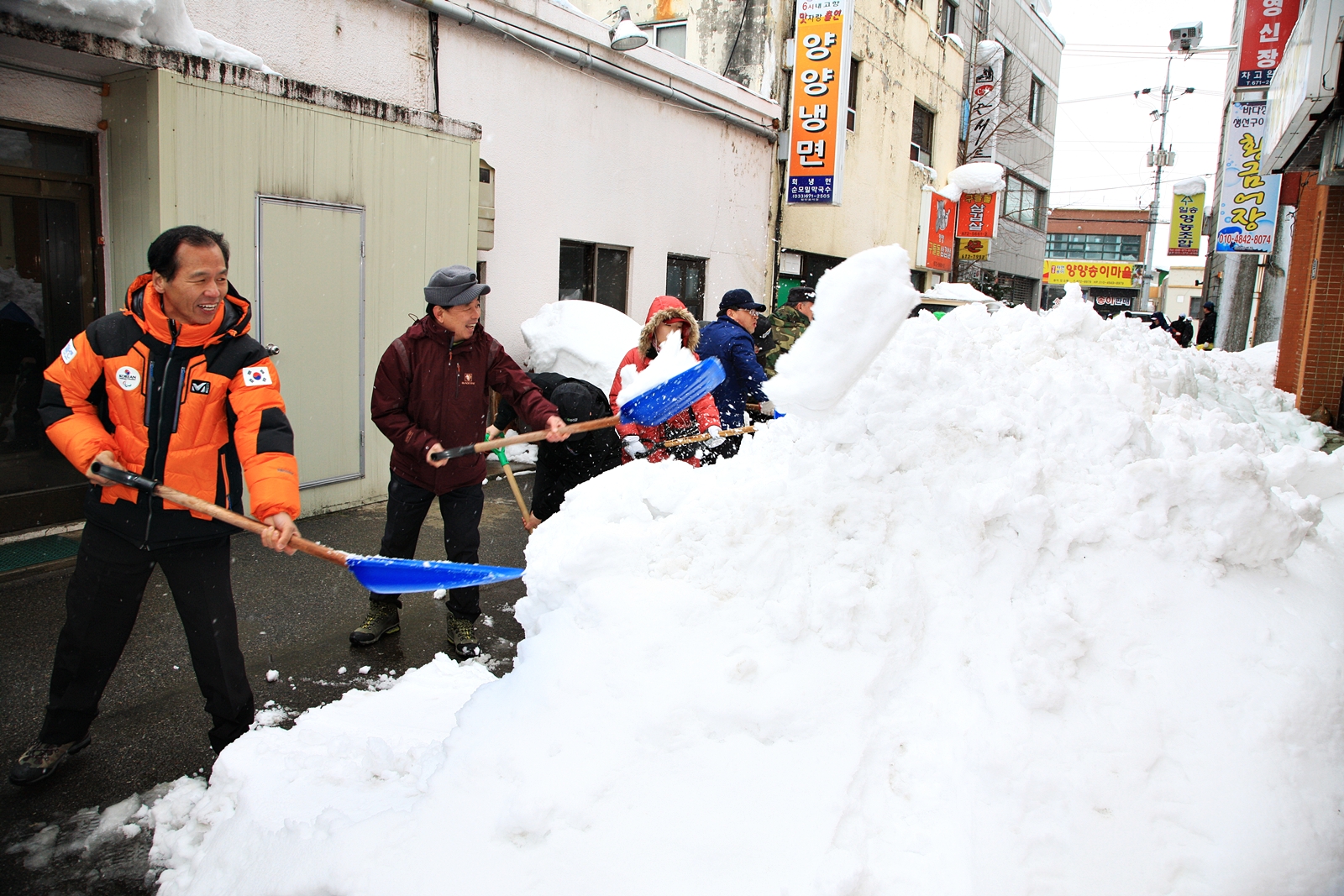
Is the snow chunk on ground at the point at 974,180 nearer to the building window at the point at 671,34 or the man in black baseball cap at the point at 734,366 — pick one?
the building window at the point at 671,34

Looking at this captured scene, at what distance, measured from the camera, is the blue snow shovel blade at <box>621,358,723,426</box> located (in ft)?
15.5

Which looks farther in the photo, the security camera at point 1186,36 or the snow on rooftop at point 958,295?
the security camera at point 1186,36

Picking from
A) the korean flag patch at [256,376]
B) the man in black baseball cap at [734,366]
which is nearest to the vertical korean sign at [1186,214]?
the man in black baseball cap at [734,366]

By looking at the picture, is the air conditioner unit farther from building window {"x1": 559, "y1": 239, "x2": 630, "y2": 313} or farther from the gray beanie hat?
the gray beanie hat

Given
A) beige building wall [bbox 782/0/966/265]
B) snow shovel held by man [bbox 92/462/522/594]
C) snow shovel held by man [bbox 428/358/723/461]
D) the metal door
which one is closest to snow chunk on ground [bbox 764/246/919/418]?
snow shovel held by man [bbox 92/462/522/594]

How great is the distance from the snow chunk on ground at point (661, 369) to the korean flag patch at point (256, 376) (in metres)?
2.17

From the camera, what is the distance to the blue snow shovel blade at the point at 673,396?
471 centimetres

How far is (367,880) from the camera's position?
2164 millimetres

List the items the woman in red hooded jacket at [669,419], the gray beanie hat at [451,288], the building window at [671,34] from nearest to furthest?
the gray beanie hat at [451,288]
the woman in red hooded jacket at [669,419]
the building window at [671,34]

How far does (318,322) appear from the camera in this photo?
6211 mm

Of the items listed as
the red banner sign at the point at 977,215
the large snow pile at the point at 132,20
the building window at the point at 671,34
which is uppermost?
Answer: the building window at the point at 671,34

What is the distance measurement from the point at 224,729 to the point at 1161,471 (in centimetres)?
332

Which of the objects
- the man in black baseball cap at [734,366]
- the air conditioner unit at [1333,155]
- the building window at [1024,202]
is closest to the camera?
the man in black baseball cap at [734,366]

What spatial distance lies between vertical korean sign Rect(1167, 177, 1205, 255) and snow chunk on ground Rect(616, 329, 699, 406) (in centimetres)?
2214
